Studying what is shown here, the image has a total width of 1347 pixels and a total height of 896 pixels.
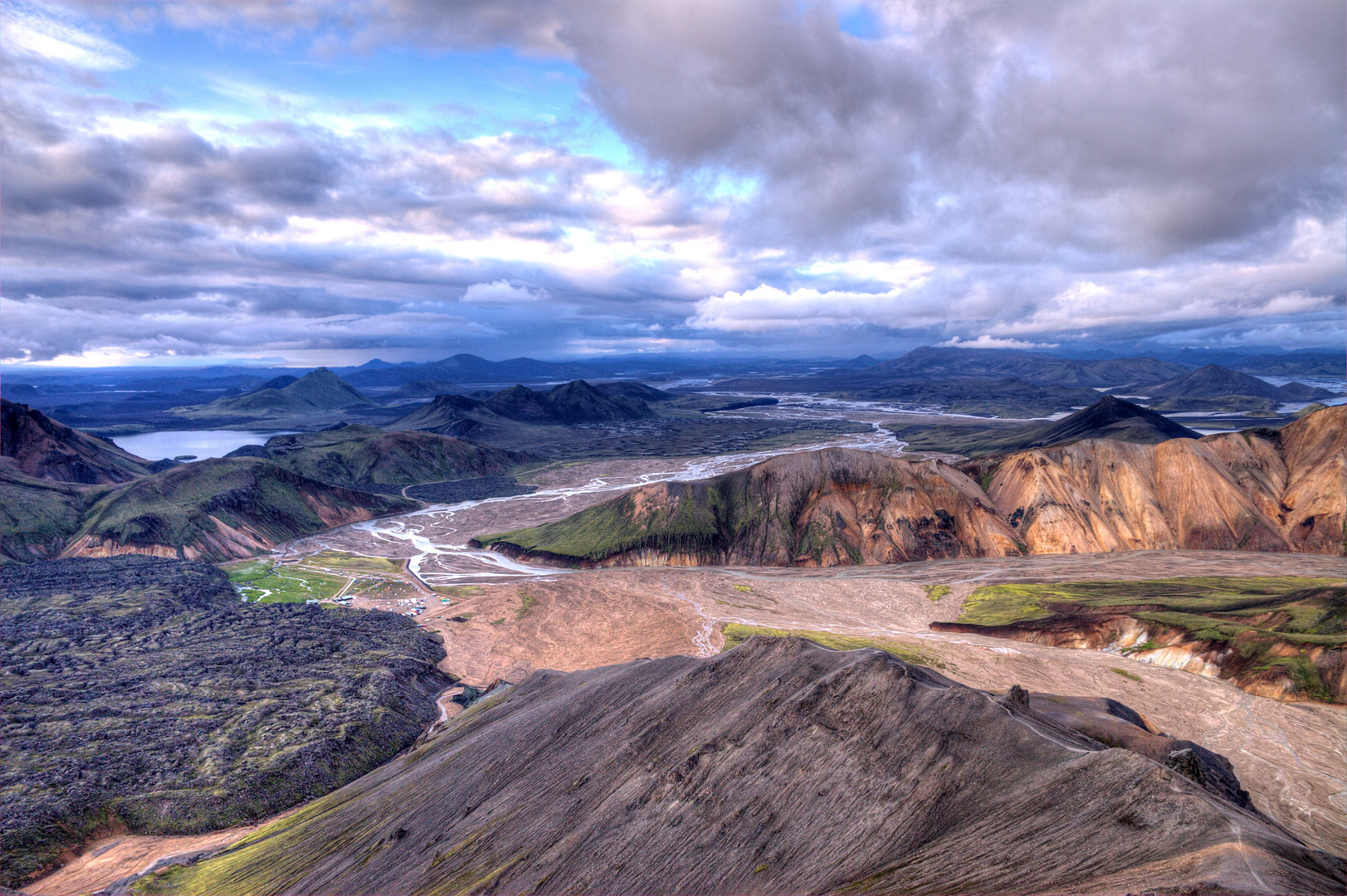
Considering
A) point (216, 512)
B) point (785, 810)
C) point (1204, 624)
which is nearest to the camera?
point (785, 810)

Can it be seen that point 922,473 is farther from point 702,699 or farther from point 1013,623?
point 702,699

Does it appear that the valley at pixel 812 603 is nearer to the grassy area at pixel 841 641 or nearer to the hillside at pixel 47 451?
the grassy area at pixel 841 641

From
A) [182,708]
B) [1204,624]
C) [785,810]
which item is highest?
[785,810]

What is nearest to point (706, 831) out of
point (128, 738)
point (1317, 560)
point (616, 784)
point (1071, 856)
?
point (616, 784)

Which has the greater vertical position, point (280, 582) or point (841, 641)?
point (841, 641)

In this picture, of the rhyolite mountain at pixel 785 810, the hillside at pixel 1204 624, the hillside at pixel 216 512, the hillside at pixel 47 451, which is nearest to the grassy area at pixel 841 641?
the hillside at pixel 1204 624

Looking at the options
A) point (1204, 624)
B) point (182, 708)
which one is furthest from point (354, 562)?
point (1204, 624)

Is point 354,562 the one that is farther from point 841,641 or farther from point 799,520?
point 841,641

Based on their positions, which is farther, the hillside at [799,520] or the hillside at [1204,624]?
the hillside at [799,520]
